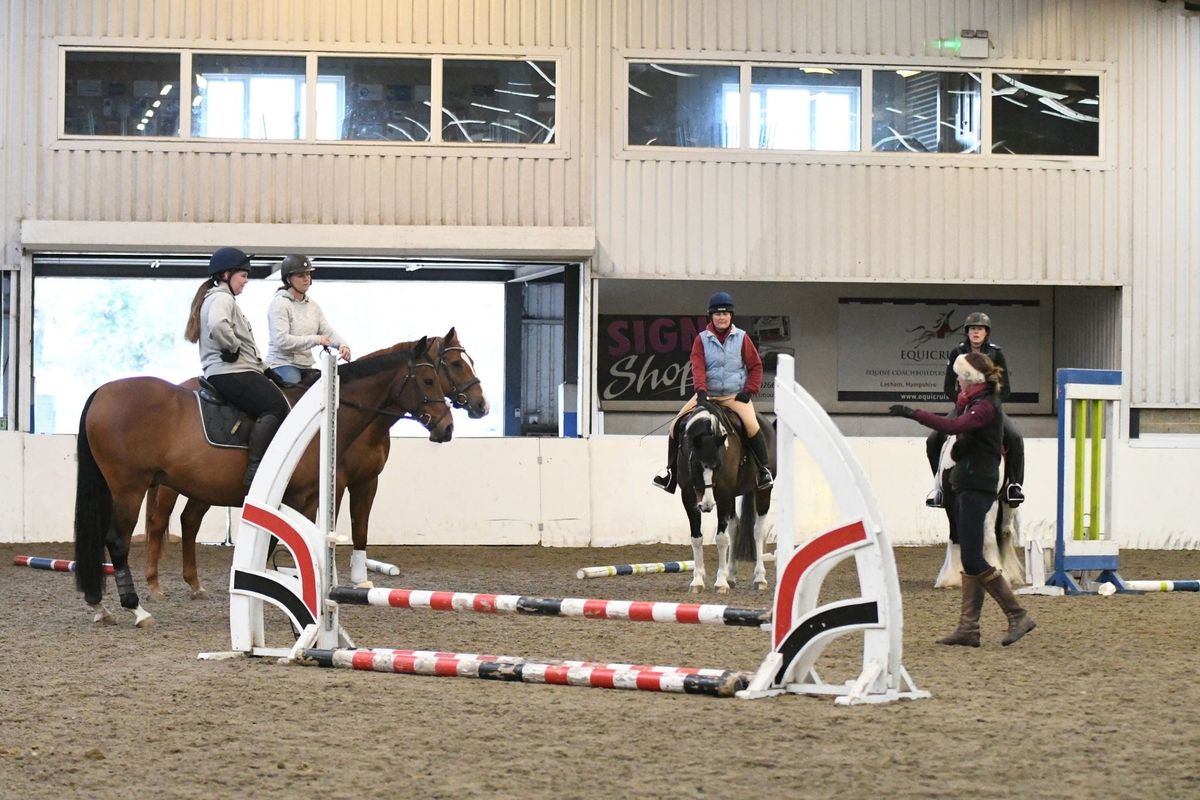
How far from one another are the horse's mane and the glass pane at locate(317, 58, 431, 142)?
6444 mm

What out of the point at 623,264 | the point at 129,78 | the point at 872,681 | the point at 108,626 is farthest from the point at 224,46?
the point at 872,681

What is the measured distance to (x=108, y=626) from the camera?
898 cm

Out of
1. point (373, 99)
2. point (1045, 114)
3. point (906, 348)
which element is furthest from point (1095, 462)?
point (906, 348)

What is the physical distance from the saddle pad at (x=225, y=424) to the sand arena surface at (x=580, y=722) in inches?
42.6

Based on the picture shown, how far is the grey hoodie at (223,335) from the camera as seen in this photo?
30.0ft

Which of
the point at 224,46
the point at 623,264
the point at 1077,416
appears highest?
the point at 224,46

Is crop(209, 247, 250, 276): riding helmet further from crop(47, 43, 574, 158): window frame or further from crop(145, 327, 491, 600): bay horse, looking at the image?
crop(47, 43, 574, 158): window frame

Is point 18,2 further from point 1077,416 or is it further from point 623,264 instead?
point 1077,416

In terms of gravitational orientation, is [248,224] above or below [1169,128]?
below

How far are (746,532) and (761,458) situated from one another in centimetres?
72

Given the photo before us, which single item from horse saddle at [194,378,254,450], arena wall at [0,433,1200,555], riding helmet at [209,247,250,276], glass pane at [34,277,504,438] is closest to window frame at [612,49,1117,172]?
glass pane at [34,277,504,438]

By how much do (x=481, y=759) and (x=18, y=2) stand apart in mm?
13140

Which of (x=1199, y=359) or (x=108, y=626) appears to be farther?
(x=1199, y=359)

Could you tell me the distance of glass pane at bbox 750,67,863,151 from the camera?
16812 mm
